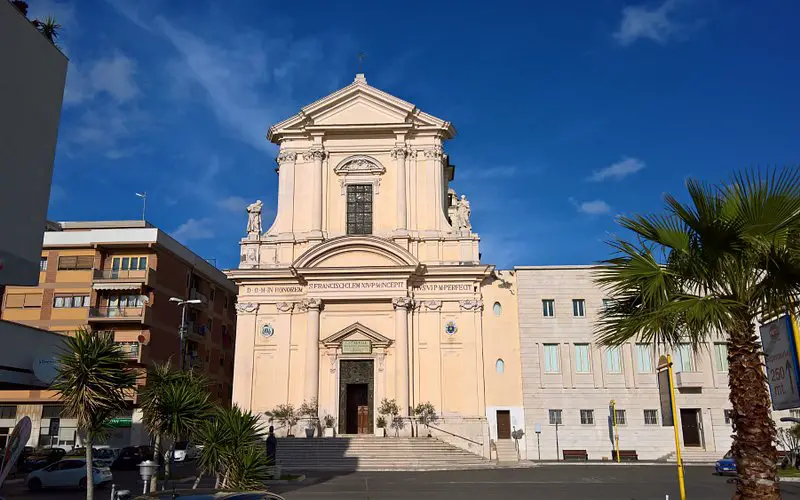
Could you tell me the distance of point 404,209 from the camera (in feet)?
125

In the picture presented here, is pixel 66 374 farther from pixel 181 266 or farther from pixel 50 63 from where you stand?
pixel 181 266

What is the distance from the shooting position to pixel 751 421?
32.6 ft

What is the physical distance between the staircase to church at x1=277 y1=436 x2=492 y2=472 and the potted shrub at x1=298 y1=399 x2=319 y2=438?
1.27m

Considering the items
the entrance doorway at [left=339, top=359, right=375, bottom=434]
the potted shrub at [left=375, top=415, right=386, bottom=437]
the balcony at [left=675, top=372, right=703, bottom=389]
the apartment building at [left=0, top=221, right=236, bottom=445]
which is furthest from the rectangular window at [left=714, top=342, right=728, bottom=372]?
the apartment building at [left=0, top=221, right=236, bottom=445]

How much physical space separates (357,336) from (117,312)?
1714cm

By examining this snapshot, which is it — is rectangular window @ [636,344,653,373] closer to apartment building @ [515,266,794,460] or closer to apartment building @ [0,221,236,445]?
apartment building @ [515,266,794,460]

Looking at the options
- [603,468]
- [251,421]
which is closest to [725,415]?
[603,468]

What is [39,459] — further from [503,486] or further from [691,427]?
[691,427]

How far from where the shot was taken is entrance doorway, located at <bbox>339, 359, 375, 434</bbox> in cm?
3550

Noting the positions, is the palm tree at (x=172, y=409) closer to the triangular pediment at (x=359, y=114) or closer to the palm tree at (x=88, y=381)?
the palm tree at (x=88, y=381)

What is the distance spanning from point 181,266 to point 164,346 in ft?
19.5


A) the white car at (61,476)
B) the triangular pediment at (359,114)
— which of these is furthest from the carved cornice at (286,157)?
the white car at (61,476)

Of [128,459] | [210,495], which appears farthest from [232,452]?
[128,459]

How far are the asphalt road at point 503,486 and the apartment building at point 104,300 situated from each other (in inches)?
601
